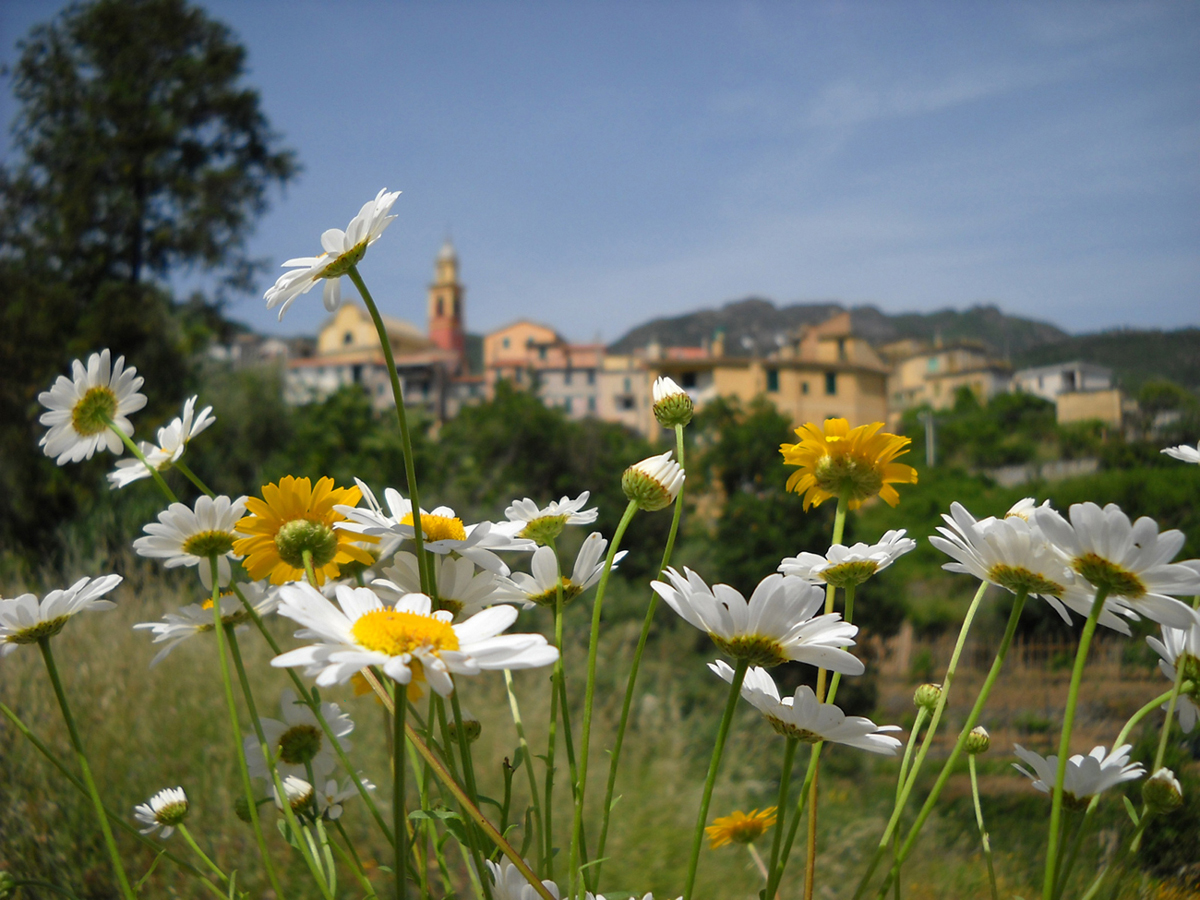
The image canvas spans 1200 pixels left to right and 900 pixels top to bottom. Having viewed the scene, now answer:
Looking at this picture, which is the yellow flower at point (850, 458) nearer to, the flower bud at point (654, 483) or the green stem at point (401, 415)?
the flower bud at point (654, 483)

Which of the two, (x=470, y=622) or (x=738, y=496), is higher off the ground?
(x=470, y=622)

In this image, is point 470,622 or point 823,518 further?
point 823,518

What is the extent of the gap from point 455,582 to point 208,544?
0.20 m

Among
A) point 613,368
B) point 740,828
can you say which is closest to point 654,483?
point 740,828

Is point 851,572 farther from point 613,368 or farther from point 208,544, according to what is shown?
point 613,368

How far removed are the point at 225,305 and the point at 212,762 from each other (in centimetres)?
759

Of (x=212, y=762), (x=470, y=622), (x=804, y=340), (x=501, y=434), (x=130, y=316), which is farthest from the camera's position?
(x=804, y=340)

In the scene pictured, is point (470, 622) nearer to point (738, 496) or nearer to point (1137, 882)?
point (1137, 882)

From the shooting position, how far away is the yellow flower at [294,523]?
0.52m

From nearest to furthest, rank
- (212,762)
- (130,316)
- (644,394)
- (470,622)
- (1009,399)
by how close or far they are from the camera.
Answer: (470,622)
(212,762)
(130,316)
(1009,399)
(644,394)

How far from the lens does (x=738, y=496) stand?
838 centimetres

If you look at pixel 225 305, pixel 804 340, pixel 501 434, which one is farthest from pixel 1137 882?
pixel 804 340

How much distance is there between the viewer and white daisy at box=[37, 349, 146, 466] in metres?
0.66

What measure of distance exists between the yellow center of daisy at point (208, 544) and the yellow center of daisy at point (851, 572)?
43 cm
